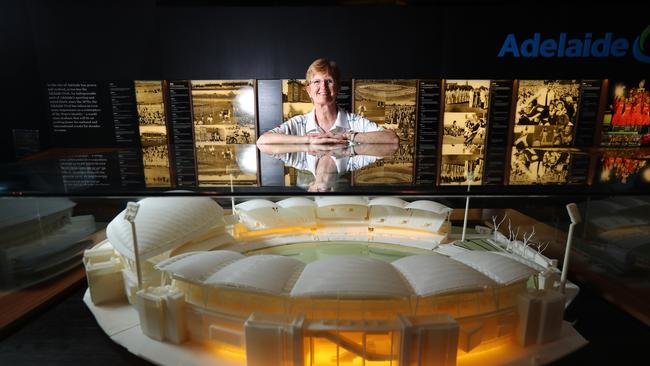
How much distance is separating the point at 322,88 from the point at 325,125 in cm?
58

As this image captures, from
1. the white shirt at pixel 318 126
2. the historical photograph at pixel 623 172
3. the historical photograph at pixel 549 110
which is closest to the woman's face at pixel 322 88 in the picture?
the white shirt at pixel 318 126

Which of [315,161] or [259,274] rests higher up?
[315,161]

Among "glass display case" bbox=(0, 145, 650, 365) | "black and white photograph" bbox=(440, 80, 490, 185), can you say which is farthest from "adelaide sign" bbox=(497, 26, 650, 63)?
"glass display case" bbox=(0, 145, 650, 365)

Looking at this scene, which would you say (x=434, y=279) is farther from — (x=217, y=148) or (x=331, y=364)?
(x=217, y=148)

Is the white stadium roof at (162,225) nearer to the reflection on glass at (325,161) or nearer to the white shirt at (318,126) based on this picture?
the reflection on glass at (325,161)

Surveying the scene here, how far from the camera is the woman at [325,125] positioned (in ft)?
17.1

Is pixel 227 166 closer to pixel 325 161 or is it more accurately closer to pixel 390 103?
pixel 325 161

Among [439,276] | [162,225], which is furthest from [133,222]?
[439,276]

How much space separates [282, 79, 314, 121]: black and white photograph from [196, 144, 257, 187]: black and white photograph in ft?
8.31

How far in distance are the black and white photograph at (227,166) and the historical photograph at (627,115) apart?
7204mm

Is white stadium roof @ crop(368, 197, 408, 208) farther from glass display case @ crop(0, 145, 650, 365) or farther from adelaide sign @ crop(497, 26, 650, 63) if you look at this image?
adelaide sign @ crop(497, 26, 650, 63)

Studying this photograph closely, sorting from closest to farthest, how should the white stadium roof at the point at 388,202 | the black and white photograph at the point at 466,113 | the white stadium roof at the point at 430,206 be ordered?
the white stadium roof at the point at 430,206
the white stadium roof at the point at 388,202
the black and white photograph at the point at 466,113

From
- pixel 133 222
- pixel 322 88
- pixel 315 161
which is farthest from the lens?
pixel 322 88

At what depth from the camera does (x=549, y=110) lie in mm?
7430
